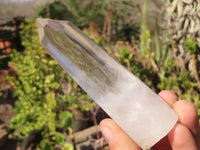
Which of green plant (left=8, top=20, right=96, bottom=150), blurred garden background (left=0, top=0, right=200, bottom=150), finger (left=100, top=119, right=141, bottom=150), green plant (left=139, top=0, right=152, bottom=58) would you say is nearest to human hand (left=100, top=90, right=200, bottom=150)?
finger (left=100, top=119, right=141, bottom=150)

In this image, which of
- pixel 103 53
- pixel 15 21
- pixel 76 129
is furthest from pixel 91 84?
pixel 15 21

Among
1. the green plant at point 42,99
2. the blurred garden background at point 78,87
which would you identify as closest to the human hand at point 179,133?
the blurred garden background at point 78,87

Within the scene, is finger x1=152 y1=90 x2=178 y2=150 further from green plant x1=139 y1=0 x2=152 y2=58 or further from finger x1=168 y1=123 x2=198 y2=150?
green plant x1=139 y1=0 x2=152 y2=58

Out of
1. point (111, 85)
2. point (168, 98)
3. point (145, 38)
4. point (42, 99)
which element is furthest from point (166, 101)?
point (42, 99)

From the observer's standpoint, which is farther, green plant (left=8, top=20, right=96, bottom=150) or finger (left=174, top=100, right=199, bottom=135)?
green plant (left=8, top=20, right=96, bottom=150)

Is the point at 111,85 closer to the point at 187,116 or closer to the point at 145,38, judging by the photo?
the point at 187,116

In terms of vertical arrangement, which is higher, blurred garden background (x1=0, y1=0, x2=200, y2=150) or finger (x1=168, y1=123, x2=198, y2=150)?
finger (x1=168, y1=123, x2=198, y2=150)
